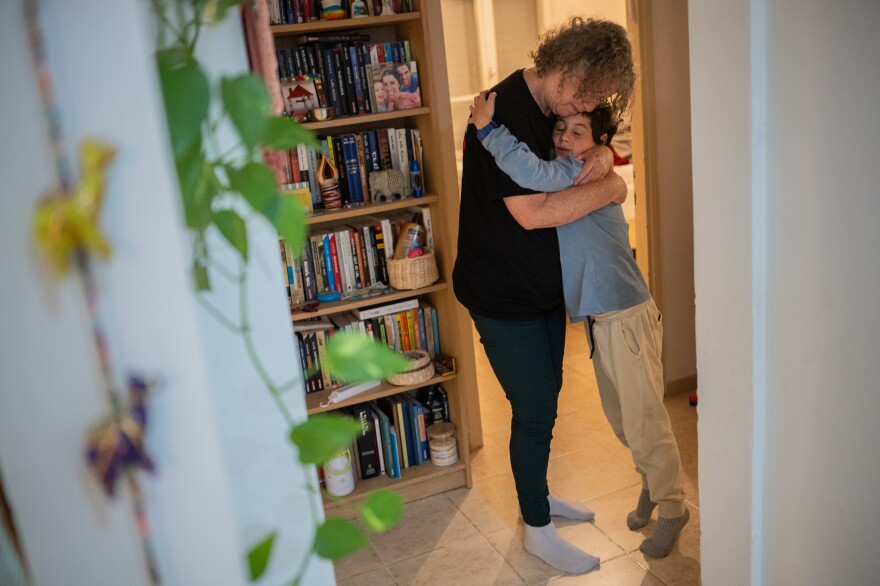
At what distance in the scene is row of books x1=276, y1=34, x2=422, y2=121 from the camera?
2.49 meters

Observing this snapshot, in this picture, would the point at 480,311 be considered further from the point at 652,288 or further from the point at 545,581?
the point at 652,288

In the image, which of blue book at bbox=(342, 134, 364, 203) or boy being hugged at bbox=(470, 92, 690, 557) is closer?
boy being hugged at bbox=(470, 92, 690, 557)

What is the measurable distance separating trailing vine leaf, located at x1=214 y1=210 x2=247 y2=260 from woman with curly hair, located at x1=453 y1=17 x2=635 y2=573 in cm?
123

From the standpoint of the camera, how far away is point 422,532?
8.23 feet

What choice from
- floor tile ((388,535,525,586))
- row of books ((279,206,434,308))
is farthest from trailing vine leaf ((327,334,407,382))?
row of books ((279,206,434,308))

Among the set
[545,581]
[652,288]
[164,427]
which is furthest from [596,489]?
[164,427]

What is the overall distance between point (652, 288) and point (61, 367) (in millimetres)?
2803

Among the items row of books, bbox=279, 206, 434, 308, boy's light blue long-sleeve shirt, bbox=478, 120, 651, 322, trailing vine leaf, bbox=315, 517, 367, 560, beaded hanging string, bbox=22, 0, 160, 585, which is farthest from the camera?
row of books, bbox=279, 206, 434, 308

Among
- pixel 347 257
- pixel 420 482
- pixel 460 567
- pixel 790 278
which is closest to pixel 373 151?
pixel 347 257

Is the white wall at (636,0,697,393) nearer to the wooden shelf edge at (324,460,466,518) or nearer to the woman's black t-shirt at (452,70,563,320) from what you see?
the wooden shelf edge at (324,460,466,518)

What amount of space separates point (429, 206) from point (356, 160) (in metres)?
0.29

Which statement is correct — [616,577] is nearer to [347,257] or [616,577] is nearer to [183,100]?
[347,257]

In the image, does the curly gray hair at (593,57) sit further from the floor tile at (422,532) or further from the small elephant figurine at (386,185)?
the floor tile at (422,532)

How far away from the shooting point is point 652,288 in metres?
3.15
